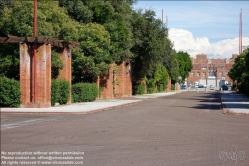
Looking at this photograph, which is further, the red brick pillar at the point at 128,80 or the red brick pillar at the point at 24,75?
the red brick pillar at the point at 128,80

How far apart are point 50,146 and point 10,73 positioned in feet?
74.4

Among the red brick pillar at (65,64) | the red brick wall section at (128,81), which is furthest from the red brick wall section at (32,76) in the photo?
the red brick wall section at (128,81)

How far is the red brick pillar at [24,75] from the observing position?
30328mm

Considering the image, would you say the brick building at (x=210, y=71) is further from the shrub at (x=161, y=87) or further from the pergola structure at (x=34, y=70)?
the pergola structure at (x=34, y=70)

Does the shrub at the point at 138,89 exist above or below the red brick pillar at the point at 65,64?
below

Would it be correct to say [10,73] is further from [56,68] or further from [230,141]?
[230,141]

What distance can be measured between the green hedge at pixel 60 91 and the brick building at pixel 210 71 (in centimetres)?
13082

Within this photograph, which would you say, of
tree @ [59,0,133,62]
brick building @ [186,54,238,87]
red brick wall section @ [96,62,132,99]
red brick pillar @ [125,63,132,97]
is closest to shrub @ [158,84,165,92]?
red brick wall section @ [96,62,132,99]

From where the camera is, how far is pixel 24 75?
3038cm

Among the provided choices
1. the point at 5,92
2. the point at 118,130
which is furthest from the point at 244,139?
the point at 5,92

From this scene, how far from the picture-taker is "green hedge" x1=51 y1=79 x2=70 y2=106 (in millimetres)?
32781

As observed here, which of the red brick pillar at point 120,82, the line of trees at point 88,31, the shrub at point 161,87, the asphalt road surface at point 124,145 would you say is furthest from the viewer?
the shrub at point 161,87

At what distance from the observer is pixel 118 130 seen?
1725 centimetres

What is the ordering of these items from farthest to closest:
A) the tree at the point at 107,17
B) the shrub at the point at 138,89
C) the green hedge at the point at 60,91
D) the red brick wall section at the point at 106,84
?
the shrub at the point at 138,89
the red brick wall section at the point at 106,84
the tree at the point at 107,17
the green hedge at the point at 60,91
